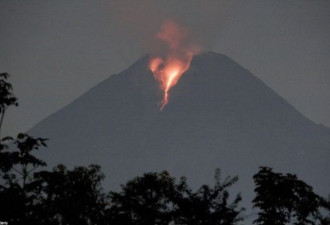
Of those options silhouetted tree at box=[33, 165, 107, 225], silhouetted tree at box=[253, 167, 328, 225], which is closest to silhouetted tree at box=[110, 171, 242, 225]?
silhouetted tree at box=[33, 165, 107, 225]

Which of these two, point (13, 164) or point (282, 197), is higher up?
point (282, 197)

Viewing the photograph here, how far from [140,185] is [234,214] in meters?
10.2

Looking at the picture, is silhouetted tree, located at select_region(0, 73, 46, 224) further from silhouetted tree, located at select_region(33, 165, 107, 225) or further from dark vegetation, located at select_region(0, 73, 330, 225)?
silhouetted tree, located at select_region(33, 165, 107, 225)

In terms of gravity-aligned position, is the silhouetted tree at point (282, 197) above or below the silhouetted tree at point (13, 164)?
above

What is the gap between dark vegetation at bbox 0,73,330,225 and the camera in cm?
2086

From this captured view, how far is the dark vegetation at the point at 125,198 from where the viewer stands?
68.4 feet

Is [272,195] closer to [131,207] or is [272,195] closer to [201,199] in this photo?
[131,207]

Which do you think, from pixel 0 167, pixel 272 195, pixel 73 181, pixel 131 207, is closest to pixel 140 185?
pixel 131 207

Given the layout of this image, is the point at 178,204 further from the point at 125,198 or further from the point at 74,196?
the point at 74,196

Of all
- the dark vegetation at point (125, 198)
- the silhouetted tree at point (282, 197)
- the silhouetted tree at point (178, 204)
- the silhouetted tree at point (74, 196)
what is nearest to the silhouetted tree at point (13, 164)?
the dark vegetation at point (125, 198)

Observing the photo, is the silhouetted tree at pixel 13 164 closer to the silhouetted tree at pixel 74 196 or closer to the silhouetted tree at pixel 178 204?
the silhouetted tree at pixel 74 196

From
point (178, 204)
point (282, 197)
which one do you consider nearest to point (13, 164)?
point (178, 204)

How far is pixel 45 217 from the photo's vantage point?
73.5ft

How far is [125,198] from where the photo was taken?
29938mm
